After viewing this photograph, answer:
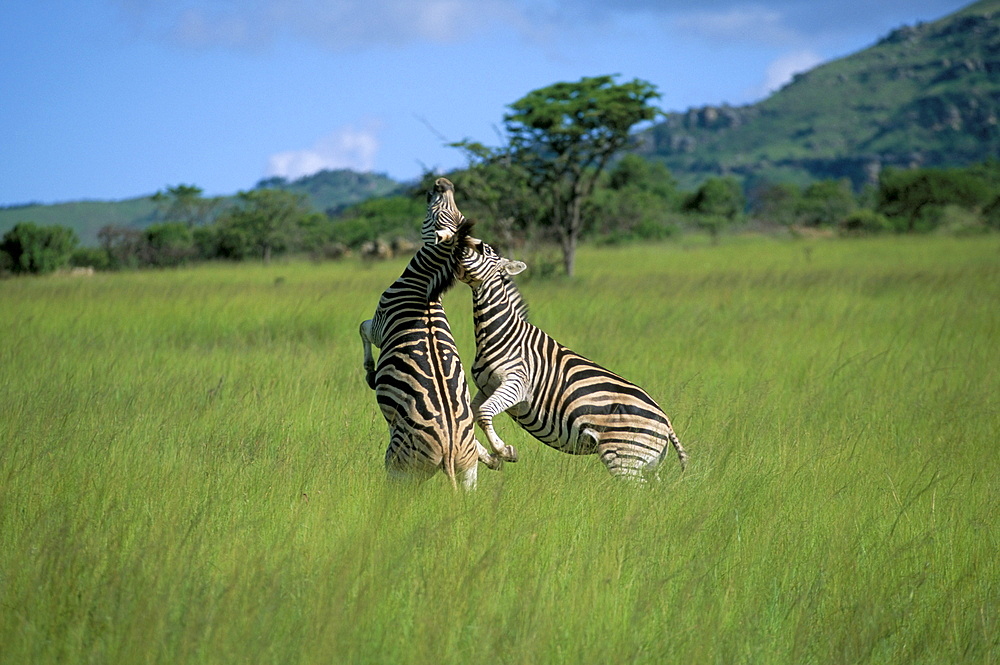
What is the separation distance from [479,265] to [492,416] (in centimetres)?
69

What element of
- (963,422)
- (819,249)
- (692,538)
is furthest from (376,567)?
(819,249)

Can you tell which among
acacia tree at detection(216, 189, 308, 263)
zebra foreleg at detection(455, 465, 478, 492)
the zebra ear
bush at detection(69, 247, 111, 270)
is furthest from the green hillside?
zebra foreleg at detection(455, 465, 478, 492)

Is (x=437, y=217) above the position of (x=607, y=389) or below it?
above

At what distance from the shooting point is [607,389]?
4.51m

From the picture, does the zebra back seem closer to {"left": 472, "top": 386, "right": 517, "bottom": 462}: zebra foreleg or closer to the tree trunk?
{"left": 472, "top": 386, "right": 517, "bottom": 462}: zebra foreleg

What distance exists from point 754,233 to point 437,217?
4400cm

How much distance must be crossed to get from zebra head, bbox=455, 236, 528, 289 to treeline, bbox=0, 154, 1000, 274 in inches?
401

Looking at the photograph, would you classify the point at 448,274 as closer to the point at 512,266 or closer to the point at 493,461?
the point at 512,266

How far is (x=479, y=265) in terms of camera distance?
4168 mm

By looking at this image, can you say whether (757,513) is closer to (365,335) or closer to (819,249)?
(365,335)

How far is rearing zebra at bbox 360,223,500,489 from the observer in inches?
156

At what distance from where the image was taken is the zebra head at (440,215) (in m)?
4.07

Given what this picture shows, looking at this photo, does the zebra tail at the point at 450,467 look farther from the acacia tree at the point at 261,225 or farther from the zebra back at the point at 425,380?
the acacia tree at the point at 261,225

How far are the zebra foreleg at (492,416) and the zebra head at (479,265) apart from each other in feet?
1.77
